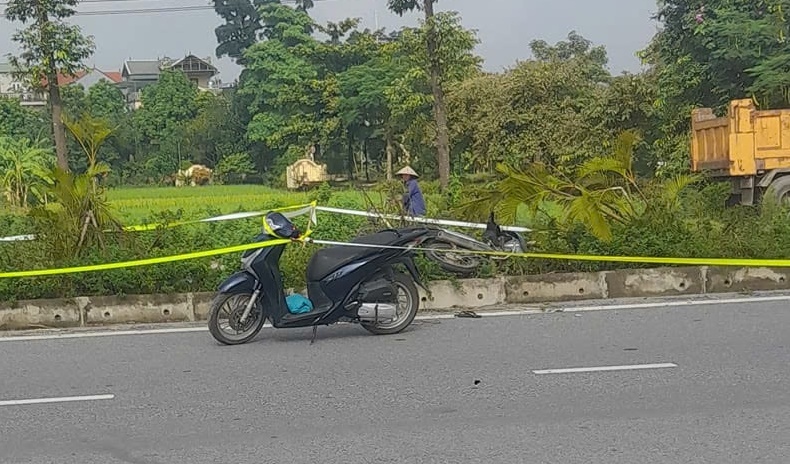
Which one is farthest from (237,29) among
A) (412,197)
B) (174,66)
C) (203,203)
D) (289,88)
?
(412,197)

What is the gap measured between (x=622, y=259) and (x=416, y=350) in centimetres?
291

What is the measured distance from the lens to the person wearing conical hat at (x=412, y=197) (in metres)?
11.0

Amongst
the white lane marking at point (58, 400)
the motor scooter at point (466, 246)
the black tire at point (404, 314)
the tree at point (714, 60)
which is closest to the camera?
the white lane marking at point (58, 400)

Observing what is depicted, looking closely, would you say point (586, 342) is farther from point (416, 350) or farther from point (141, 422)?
point (141, 422)

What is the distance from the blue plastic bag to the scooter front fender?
35cm

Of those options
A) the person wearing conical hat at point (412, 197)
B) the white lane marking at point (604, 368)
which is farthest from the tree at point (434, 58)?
the white lane marking at point (604, 368)

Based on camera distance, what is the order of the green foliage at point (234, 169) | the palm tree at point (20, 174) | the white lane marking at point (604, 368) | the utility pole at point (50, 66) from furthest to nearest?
the green foliage at point (234, 169) < the utility pole at point (50, 66) < the palm tree at point (20, 174) < the white lane marking at point (604, 368)

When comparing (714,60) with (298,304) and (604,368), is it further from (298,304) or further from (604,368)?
(604,368)

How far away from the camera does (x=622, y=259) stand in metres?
9.55

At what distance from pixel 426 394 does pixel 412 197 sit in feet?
16.7

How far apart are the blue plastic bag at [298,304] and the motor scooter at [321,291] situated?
0.08 feet

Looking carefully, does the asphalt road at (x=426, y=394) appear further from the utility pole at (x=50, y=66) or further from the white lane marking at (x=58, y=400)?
the utility pole at (x=50, y=66)

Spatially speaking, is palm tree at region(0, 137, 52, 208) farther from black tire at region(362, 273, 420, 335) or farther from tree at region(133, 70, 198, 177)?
tree at region(133, 70, 198, 177)

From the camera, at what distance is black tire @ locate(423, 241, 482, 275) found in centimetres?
942
